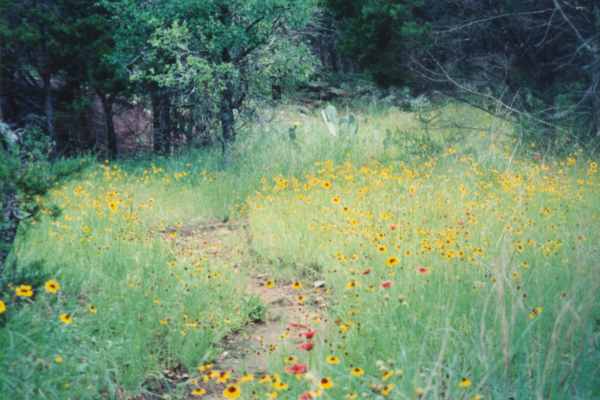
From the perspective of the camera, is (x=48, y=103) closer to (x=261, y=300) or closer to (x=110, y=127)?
(x=110, y=127)

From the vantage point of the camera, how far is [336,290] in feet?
14.6

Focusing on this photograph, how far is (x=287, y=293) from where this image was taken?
490cm

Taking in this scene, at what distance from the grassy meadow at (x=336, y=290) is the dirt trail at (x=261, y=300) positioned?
5 centimetres

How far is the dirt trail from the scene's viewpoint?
3.61 m

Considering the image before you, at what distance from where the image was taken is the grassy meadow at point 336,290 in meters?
2.65

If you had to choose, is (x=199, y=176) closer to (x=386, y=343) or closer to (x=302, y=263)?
(x=302, y=263)

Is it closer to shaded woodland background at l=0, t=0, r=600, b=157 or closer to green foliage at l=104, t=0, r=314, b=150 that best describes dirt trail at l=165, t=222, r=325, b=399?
shaded woodland background at l=0, t=0, r=600, b=157

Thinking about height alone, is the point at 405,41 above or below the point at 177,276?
above

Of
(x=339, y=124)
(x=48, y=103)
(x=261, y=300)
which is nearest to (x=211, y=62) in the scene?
(x=339, y=124)

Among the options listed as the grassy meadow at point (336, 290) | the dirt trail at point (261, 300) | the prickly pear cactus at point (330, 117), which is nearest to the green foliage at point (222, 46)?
the prickly pear cactus at point (330, 117)

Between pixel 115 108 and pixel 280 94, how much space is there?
557cm

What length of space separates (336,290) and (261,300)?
61 centimetres

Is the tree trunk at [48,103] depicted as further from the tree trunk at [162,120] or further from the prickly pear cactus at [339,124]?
the prickly pear cactus at [339,124]

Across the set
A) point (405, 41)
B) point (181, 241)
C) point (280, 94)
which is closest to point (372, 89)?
point (405, 41)
